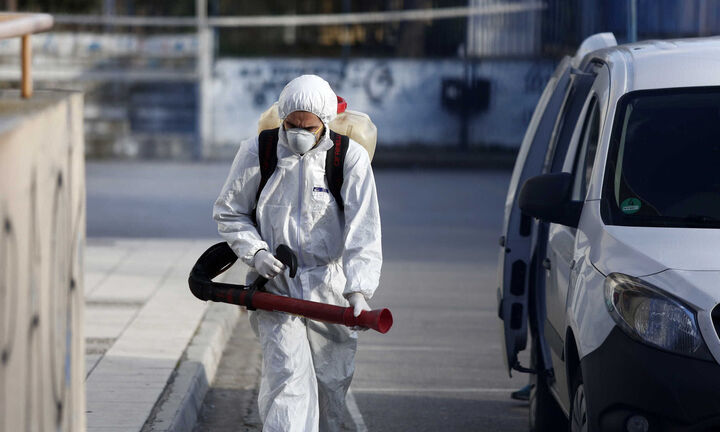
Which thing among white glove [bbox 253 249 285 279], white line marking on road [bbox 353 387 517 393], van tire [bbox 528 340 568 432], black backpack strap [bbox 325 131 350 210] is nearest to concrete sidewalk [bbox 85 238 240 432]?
white line marking on road [bbox 353 387 517 393]

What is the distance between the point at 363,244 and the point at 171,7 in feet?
69.3

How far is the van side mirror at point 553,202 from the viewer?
17.0ft

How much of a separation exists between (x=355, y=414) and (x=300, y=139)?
2.45 meters

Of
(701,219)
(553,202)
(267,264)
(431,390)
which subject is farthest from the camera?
(431,390)

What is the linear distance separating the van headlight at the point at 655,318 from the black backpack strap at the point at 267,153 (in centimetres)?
148

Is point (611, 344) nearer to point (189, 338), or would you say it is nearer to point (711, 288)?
point (711, 288)

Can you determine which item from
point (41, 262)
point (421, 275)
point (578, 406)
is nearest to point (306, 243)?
point (578, 406)

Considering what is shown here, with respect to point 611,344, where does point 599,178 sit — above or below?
above

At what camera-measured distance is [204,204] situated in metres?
17.7

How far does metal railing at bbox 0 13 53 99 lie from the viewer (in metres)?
3.51

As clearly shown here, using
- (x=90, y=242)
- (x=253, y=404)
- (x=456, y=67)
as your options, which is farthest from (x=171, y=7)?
(x=253, y=404)

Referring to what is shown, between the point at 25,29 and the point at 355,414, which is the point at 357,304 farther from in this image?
the point at 355,414

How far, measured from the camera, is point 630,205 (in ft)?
16.3

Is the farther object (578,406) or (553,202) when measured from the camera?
(553,202)
